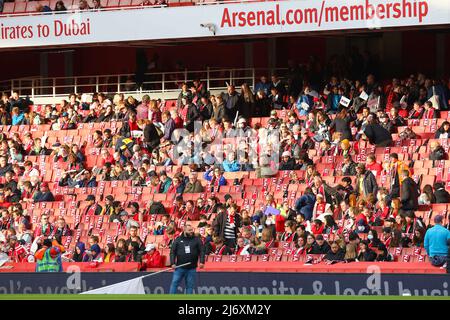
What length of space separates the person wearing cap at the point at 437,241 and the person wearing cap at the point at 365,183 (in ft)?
9.64

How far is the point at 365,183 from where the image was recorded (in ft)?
79.8

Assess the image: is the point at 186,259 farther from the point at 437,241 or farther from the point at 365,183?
the point at 365,183

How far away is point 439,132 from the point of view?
84.5 ft

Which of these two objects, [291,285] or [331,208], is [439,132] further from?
[291,285]

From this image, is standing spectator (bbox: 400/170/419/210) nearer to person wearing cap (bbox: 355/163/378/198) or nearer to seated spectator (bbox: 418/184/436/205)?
seated spectator (bbox: 418/184/436/205)

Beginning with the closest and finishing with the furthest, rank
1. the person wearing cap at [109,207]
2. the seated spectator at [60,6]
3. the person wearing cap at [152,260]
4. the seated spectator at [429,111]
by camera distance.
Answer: the person wearing cap at [152,260]
the seated spectator at [429,111]
the person wearing cap at [109,207]
the seated spectator at [60,6]

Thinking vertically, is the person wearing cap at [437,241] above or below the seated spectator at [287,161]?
below

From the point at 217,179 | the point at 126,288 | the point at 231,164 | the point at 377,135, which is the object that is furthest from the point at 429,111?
the point at 126,288

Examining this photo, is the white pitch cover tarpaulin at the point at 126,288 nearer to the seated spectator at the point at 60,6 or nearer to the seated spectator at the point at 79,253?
the seated spectator at the point at 79,253

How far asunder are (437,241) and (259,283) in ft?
8.91

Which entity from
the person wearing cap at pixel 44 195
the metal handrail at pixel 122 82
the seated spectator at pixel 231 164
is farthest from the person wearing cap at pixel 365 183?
the person wearing cap at pixel 44 195

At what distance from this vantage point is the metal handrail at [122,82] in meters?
31.5

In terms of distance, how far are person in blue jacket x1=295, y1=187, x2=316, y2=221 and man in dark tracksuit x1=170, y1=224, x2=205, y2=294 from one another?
121 inches
